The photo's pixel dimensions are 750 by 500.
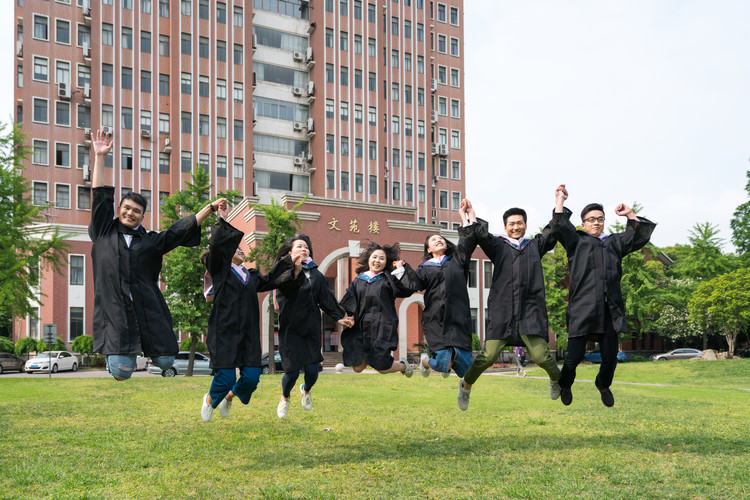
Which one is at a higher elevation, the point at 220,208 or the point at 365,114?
the point at 365,114

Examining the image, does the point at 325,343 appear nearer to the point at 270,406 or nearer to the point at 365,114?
the point at 365,114

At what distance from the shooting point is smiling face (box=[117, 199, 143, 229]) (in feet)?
24.2

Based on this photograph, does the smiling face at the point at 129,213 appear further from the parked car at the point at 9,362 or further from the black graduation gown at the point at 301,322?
the parked car at the point at 9,362

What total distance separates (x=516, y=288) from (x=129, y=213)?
Result: 4720 mm

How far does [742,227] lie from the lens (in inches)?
2003

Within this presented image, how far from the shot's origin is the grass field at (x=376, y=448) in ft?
28.7

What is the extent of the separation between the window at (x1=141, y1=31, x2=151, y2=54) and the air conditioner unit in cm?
637

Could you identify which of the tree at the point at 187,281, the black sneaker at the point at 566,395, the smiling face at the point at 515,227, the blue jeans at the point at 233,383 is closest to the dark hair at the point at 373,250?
the smiling face at the point at 515,227

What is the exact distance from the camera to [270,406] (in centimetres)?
1788

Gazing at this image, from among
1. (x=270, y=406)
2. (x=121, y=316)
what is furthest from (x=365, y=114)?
(x=121, y=316)

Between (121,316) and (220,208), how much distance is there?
63.7 inches

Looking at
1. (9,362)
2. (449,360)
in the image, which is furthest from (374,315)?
(9,362)

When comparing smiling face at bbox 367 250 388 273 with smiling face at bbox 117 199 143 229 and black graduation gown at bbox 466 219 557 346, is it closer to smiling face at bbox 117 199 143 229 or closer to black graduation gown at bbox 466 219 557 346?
black graduation gown at bbox 466 219 557 346

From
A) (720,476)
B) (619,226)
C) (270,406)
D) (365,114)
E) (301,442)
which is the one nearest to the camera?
(720,476)
